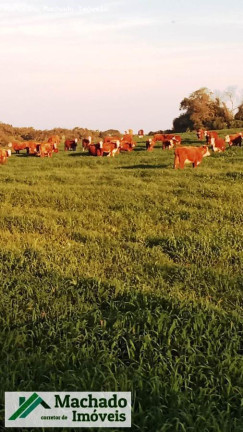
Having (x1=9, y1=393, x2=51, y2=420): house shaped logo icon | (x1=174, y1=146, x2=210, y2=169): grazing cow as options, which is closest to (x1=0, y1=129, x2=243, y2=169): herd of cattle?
(x1=174, y1=146, x2=210, y2=169): grazing cow

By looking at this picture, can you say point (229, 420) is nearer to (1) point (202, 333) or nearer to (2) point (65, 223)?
(1) point (202, 333)

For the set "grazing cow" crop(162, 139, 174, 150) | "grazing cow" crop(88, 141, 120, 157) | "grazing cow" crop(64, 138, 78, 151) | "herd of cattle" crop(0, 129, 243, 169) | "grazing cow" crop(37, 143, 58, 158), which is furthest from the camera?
"grazing cow" crop(64, 138, 78, 151)

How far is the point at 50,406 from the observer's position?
4207 millimetres

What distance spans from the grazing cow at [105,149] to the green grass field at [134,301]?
42.2 ft

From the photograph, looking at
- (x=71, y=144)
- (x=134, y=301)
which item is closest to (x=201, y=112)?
(x=71, y=144)

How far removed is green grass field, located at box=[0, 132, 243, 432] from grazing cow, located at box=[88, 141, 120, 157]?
1287 cm

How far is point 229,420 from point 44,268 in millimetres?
4816

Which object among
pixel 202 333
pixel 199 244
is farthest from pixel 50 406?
pixel 199 244

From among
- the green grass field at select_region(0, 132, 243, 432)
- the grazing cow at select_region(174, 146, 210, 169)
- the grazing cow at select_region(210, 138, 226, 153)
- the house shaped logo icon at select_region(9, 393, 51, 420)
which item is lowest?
the house shaped logo icon at select_region(9, 393, 51, 420)

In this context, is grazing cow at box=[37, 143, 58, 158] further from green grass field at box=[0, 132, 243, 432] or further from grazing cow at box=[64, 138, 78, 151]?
green grass field at box=[0, 132, 243, 432]

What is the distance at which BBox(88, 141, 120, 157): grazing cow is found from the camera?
27.2m

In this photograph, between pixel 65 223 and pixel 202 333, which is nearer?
pixel 202 333

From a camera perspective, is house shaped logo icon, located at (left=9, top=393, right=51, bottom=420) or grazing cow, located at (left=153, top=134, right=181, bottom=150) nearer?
house shaped logo icon, located at (left=9, top=393, right=51, bottom=420)

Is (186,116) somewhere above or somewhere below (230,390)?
above
